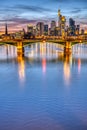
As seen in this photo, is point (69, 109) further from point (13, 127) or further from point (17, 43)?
point (17, 43)

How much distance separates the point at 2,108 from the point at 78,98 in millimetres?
5470

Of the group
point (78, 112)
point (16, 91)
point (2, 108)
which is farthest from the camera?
point (16, 91)

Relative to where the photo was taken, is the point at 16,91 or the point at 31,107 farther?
the point at 16,91

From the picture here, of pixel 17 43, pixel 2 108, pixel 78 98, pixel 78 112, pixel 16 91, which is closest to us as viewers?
pixel 78 112

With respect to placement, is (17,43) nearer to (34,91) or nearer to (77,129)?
(34,91)

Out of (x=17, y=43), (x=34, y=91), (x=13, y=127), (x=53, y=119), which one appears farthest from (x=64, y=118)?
(x=17, y=43)

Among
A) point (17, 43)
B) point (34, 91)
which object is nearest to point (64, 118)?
point (34, 91)

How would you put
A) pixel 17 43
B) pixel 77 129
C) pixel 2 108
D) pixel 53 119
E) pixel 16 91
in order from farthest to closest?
pixel 17 43 → pixel 16 91 → pixel 2 108 → pixel 53 119 → pixel 77 129

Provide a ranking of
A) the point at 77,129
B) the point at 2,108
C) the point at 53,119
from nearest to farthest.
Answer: the point at 77,129
the point at 53,119
the point at 2,108

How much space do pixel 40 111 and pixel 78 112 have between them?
2086 mm

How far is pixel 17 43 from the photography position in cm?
7400

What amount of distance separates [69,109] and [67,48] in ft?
198

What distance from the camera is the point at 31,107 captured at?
53.5ft

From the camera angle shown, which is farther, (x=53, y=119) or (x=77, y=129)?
(x=53, y=119)
